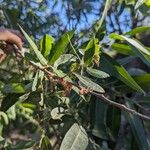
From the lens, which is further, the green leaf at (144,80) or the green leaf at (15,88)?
the green leaf at (144,80)

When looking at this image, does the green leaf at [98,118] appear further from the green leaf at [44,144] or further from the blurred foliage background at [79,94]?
the green leaf at [44,144]

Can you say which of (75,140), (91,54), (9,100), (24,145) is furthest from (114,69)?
(24,145)

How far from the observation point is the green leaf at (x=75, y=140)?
1.30 metres

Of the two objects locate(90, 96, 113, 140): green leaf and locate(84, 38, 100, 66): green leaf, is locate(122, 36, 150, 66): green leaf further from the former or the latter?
locate(90, 96, 113, 140): green leaf

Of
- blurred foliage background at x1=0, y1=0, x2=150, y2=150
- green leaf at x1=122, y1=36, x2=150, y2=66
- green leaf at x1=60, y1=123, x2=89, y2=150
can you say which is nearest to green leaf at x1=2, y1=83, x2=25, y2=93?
blurred foliage background at x1=0, y1=0, x2=150, y2=150

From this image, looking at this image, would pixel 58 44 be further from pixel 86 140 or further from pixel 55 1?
pixel 55 1

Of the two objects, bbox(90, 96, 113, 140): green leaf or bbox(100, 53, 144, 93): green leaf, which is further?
bbox(90, 96, 113, 140): green leaf

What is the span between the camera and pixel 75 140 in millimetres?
1327

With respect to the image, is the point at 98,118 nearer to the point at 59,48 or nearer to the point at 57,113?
the point at 57,113

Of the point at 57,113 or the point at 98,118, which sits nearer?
the point at 57,113

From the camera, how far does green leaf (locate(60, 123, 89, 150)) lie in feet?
4.26

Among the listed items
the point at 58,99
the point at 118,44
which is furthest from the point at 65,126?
the point at 118,44

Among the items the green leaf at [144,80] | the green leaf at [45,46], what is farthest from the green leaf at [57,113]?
the green leaf at [144,80]

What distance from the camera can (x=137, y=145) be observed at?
5.24 ft
